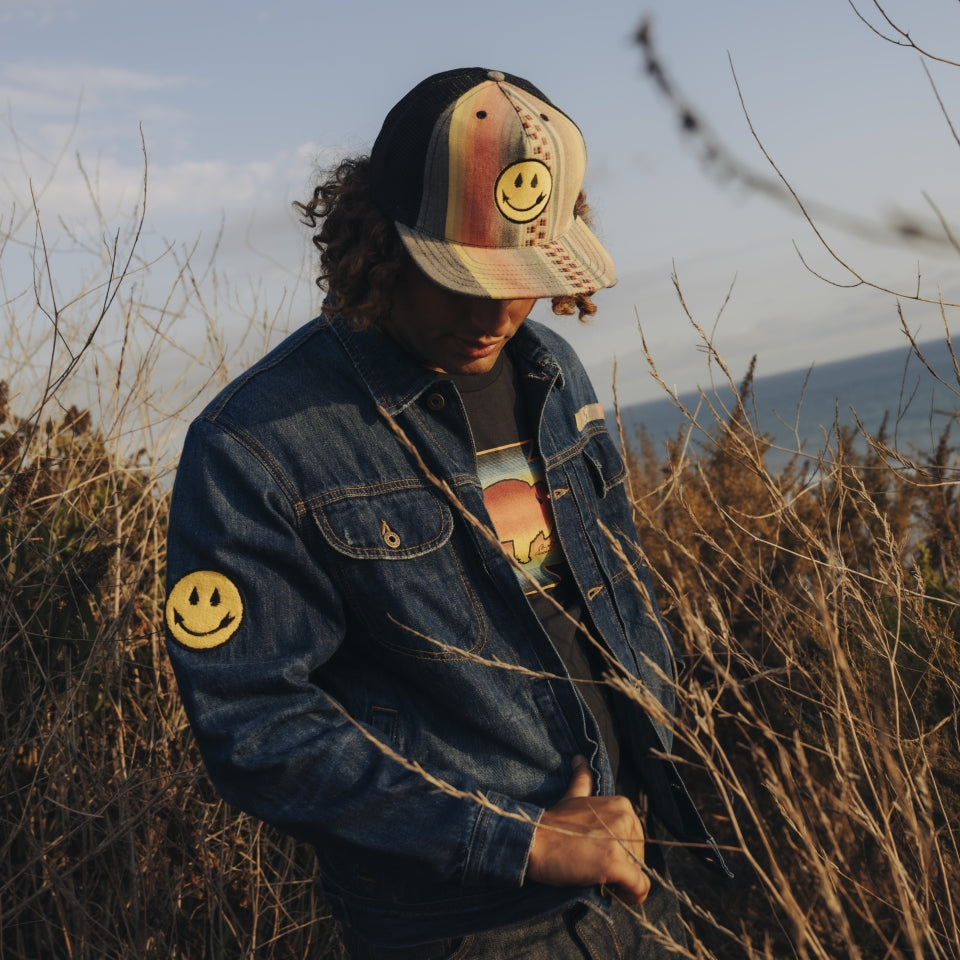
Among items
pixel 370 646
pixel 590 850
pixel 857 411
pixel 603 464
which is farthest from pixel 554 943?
pixel 857 411

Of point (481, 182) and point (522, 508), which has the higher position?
point (481, 182)

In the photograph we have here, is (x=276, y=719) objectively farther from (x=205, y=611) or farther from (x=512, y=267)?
(x=512, y=267)

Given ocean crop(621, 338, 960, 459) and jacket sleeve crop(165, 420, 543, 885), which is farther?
ocean crop(621, 338, 960, 459)

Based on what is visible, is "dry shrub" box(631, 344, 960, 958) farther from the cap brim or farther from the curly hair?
the curly hair

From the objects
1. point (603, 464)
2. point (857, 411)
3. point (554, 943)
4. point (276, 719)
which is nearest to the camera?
point (276, 719)

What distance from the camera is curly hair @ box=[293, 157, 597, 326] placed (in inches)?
61.0

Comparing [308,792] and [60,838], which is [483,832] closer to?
[308,792]

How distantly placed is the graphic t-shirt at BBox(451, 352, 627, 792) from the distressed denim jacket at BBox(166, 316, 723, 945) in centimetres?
4

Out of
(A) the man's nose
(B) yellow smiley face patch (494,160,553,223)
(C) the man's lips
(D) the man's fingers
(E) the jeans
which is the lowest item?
(E) the jeans

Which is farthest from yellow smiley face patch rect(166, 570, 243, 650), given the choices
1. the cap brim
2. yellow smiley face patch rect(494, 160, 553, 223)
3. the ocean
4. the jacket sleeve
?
the ocean

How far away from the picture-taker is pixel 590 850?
1348 millimetres

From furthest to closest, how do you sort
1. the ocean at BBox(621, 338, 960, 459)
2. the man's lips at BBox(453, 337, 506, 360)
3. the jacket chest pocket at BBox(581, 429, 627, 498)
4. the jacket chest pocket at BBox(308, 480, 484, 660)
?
1. the jacket chest pocket at BBox(581, 429, 627, 498)
2. the ocean at BBox(621, 338, 960, 459)
3. the man's lips at BBox(453, 337, 506, 360)
4. the jacket chest pocket at BBox(308, 480, 484, 660)

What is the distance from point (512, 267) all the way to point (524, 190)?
5.3 inches

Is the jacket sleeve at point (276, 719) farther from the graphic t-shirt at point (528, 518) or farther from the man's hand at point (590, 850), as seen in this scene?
the graphic t-shirt at point (528, 518)
